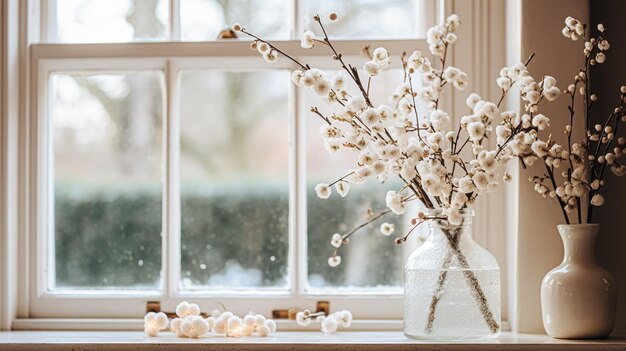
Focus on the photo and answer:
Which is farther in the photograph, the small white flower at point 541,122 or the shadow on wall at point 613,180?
the shadow on wall at point 613,180

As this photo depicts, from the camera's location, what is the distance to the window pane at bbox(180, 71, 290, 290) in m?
2.43

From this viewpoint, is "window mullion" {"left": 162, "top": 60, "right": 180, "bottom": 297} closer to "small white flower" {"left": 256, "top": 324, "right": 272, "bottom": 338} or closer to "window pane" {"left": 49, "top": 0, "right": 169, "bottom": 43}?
"window pane" {"left": 49, "top": 0, "right": 169, "bottom": 43}

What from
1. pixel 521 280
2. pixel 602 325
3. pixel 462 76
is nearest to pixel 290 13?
pixel 462 76

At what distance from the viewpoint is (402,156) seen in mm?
2041

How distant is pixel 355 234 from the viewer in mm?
2430

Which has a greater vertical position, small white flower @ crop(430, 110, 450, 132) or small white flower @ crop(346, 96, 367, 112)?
small white flower @ crop(346, 96, 367, 112)

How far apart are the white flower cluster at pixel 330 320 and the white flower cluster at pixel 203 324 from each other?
0.07 meters

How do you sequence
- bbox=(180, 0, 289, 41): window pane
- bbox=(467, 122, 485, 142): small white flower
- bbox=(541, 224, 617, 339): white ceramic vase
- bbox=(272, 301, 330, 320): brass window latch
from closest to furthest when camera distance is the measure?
bbox=(467, 122, 485, 142): small white flower, bbox=(541, 224, 617, 339): white ceramic vase, bbox=(272, 301, 330, 320): brass window latch, bbox=(180, 0, 289, 41): window pane

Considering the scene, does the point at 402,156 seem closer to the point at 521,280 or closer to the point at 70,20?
the point at 521,280

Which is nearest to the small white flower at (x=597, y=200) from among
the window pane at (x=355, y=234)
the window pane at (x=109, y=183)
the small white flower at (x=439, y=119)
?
the small white flower at (x=439, y=119)

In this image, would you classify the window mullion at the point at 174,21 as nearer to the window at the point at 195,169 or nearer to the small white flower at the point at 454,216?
the window at the point at 195,169

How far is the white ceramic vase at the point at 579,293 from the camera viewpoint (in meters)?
2.04

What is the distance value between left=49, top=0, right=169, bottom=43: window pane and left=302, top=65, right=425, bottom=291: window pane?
1.52 feet

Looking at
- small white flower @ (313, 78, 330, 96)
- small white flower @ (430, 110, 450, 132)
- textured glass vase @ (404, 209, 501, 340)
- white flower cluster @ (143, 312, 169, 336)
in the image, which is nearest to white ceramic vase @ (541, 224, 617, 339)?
textured glass vase @ (404, 209, 501, 340)
